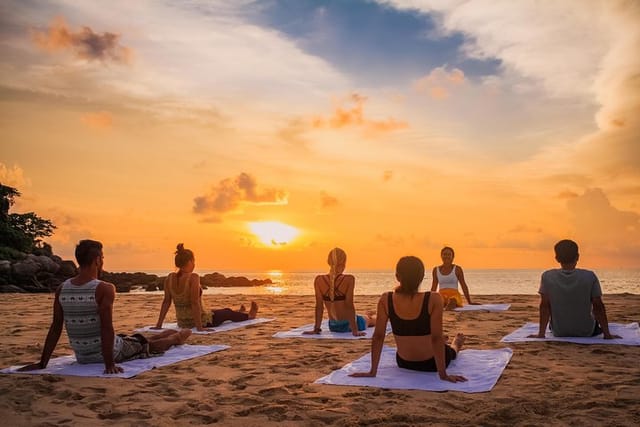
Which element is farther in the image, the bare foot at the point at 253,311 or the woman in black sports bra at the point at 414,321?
the bare foot at the point at 253,311

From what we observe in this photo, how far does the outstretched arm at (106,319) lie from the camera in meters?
6.27

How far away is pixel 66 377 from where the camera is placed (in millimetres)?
6262

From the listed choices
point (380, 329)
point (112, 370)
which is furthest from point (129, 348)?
point (380, 329)

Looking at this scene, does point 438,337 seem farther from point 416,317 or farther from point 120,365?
point 120,365

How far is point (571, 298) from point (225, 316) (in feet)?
20.5

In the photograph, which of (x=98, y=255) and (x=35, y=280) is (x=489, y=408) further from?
(x=35, y=280)

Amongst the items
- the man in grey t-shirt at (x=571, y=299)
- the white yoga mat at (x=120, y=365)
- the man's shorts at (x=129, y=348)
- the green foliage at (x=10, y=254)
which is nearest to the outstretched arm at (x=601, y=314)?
the man in grey t-shirt at (x=571, y=299)

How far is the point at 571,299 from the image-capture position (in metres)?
8.03

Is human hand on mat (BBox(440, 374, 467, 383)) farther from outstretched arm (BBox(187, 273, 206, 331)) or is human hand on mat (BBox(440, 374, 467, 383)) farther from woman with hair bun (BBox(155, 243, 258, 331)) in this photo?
outstretched arm (BBox(187, 273, 206, 331))

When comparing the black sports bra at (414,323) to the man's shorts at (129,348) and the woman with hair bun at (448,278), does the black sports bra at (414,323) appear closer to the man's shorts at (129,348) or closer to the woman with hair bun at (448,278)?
the man's shorts at (129,348)

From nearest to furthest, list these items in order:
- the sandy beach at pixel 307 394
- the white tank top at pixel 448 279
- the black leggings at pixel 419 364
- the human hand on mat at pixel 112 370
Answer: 1. the sandy beach at pixel 307 394
2. the black leggings at pixel 419 364
3. the human hand on mat at pixel 112 370
4. the white tank top at pixel 448 279

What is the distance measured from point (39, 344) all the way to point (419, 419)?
6.65 metres

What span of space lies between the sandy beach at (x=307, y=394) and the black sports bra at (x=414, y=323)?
679 mm

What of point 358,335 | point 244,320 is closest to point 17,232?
point 244,320
